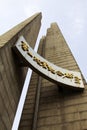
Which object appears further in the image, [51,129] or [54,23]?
[54,23]

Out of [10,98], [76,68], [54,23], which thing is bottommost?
[54,23]

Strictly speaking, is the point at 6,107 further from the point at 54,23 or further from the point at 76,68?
the point at 54,23

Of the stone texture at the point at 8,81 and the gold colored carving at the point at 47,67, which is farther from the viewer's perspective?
the gold colored carving at the point at 47,67

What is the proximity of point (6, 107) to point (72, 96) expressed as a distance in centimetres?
391

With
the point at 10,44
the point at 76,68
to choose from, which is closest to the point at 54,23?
the point at 76,68

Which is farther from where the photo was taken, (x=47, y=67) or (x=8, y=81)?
(x=47, y=67)

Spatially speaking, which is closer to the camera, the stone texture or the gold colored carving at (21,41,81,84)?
the stone texture

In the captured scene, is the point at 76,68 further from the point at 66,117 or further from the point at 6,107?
the point at 6,107

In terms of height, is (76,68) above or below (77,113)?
below

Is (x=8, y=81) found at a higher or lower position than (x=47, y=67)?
higher

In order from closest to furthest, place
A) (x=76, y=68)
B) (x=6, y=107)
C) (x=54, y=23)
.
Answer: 1. (x=6, y=107)
2. (x=76, y=68)
3. (x=54, y=23)

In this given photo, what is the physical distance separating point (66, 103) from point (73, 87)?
0.93m

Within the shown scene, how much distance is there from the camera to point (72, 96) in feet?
44.9

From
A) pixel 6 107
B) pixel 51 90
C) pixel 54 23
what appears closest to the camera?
pixel 6 107
